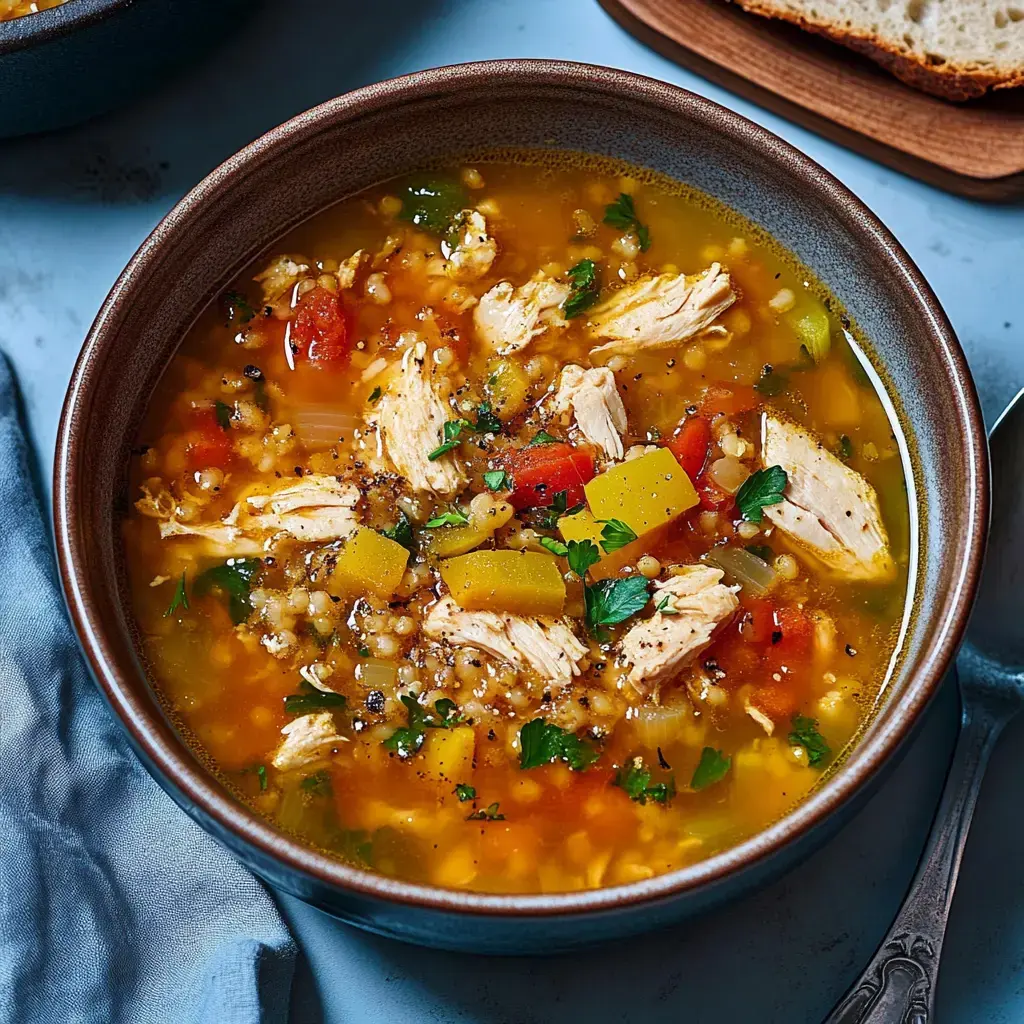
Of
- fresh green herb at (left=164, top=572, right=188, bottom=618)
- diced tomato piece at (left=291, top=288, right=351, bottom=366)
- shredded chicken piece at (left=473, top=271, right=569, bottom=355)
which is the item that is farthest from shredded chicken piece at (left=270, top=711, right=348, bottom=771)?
shredded chicken piece at (left=473, top=271, right=569, bottom=355)

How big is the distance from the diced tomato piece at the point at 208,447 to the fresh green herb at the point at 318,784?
74 centimetres

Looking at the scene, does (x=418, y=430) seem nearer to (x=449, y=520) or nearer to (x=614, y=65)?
(x=449, y=520)

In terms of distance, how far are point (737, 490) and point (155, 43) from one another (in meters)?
1.79

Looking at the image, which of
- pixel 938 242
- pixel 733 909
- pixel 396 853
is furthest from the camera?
pixel 938 242

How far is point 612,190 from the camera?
10.4 ft

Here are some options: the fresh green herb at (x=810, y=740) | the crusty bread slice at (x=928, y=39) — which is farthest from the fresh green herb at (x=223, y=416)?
the crusty bread slice at (x=928, y=39)

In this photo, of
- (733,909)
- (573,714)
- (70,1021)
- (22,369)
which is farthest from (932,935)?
(22,369)

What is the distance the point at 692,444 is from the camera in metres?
2.95

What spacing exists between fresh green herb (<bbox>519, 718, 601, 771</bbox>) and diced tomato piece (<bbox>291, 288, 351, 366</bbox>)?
0.98m

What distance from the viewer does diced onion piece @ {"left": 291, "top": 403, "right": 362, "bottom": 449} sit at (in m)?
3.00

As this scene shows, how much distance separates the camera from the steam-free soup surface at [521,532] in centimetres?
278

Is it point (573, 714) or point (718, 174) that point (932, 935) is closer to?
point (573, 714)

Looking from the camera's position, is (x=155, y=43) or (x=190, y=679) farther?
(x=155, y=43)

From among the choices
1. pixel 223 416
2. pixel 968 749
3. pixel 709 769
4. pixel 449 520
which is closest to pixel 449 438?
pixel 449 520
